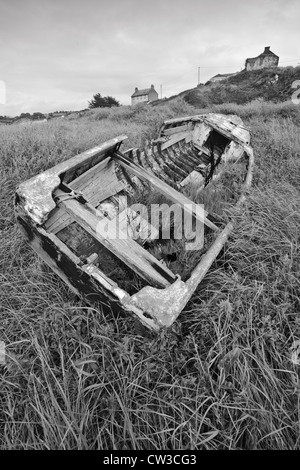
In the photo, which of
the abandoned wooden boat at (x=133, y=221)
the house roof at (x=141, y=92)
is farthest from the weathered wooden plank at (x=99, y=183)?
the house roof at (x=141, y=92)

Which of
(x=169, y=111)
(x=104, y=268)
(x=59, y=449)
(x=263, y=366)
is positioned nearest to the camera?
(x=59, y=449)

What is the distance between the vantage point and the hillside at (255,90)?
18797mm

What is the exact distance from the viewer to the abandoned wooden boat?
1958mm

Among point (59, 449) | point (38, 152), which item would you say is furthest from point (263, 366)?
point (38, 152)

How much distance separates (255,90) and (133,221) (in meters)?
24.5

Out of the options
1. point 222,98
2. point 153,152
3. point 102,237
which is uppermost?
point 222,98

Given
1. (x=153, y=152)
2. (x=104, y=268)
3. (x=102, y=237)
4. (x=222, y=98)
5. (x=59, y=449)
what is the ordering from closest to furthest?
(x=59, y=449)
(x=102, y=237)
(x=104, y=268)
(x=153, y=152)
(x=222, y=98)

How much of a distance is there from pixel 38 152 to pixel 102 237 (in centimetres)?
353

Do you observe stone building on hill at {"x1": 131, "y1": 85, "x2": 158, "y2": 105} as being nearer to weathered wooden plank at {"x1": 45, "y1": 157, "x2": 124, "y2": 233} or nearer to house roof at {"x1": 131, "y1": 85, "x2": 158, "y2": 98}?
house roof at {"x1": 131, "y1": 85, "x2": 158, "y2": 98}

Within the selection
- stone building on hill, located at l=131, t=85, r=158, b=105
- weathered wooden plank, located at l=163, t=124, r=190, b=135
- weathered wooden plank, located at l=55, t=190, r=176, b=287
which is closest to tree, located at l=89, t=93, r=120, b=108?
stone building on hill, located at l=131, t=85, r=158, b=105

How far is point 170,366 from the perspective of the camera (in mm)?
1849

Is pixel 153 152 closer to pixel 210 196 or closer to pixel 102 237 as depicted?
pixel 210 196
